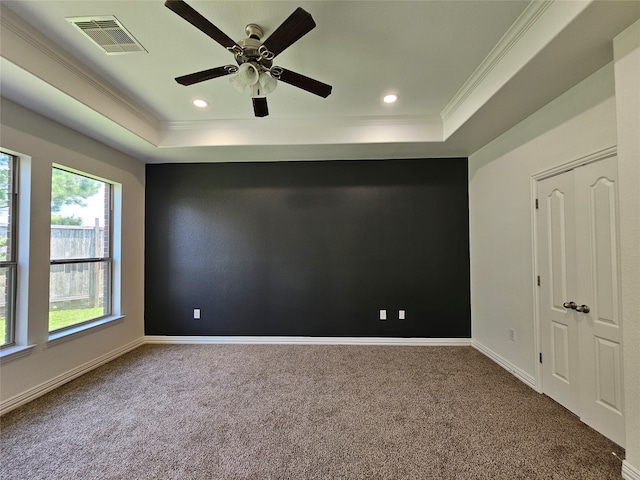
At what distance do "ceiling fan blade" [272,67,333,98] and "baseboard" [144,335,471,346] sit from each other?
3.13m

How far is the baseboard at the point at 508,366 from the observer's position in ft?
8.68

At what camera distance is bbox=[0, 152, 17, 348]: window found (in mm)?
2389

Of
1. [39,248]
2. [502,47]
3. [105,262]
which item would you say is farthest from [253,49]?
[105,262]

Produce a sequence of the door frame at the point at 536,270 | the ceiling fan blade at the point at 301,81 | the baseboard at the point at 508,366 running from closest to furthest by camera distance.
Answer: the ceiling fan blade at the point at 301,81 → the door frame at the point at 536,270 → the baseboard at the point at 508,366

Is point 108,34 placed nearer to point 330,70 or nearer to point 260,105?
point 260,105

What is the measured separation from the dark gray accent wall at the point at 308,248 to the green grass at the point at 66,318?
2.59 feet

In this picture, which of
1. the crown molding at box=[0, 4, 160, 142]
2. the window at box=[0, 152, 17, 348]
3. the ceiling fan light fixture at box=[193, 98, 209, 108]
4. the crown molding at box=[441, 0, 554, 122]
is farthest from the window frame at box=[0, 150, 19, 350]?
the crown molding at box=[441, 0, 554, 122]

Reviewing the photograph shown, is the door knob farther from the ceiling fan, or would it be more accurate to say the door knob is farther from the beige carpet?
the ceiling fan

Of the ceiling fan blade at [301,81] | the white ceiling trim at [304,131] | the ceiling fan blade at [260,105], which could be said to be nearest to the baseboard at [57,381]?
the white ceiling trim at [304,131]

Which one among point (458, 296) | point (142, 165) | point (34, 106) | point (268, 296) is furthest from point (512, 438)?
point (142, 165)

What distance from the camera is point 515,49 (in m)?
1.97

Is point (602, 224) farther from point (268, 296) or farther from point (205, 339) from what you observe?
point (205, 339)

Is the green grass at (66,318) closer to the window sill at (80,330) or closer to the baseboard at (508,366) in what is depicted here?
the window sill at (80,330)

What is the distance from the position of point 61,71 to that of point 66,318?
7.96 ft
